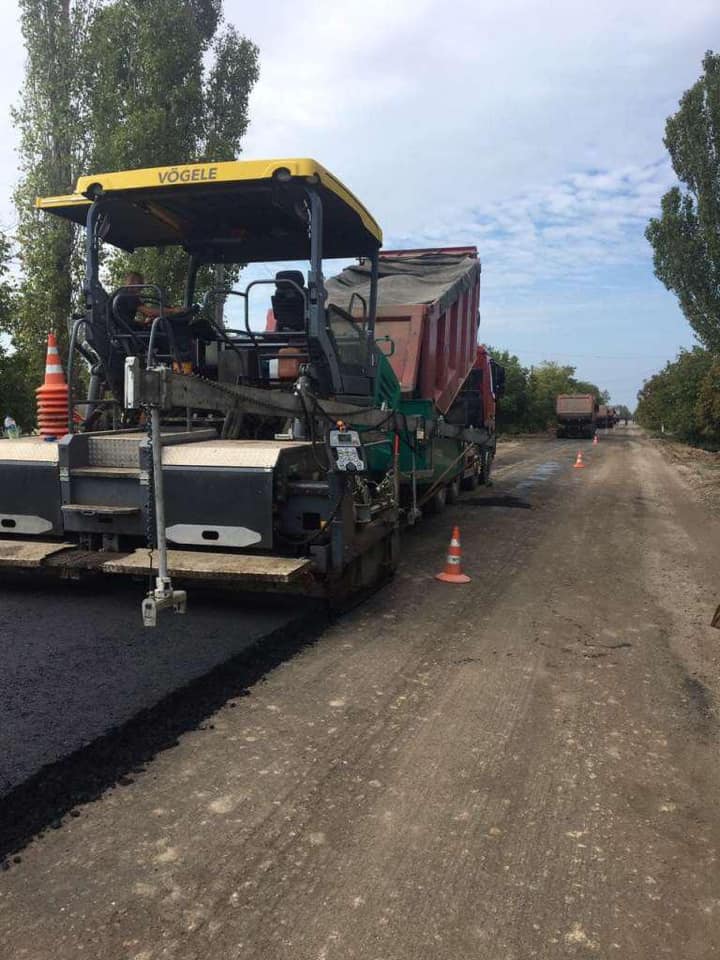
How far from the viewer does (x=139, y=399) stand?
10.8 feet

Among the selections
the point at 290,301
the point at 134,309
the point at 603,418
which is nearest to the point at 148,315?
the point at 134,309

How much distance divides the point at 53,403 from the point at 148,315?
91cm

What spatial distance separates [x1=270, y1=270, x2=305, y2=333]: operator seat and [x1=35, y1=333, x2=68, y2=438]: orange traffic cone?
161 centimetres

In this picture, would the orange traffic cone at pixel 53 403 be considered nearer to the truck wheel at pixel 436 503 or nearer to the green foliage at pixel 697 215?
the truck wheel at pixel 436 503

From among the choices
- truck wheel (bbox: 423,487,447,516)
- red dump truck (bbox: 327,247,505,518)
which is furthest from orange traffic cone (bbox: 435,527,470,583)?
truck wheel (bbox: 423,487,447,516)

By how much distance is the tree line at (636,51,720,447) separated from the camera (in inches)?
1022

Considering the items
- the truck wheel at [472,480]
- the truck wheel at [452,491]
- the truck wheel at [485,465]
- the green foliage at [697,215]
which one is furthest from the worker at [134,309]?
the green foliage at [697,215]

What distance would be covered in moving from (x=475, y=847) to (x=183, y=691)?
163cm

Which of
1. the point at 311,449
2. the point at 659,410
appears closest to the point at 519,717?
the point at 311,449

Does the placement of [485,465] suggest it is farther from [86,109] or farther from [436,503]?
[86,109]

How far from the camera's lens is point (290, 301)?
16.3 ft

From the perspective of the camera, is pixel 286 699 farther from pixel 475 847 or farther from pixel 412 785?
pixel 475 847

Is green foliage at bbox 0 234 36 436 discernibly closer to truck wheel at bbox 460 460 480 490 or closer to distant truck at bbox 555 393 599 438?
truck wheel at bbox 460 460 480 490

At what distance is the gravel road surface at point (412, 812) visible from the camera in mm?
1984
